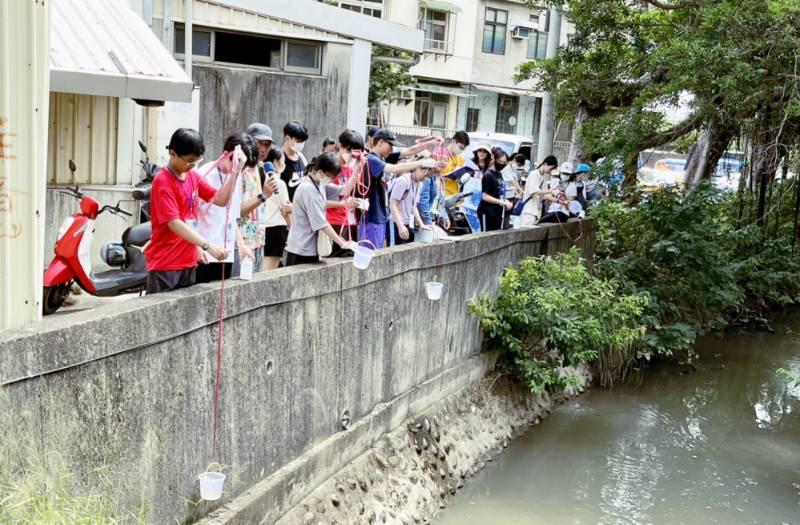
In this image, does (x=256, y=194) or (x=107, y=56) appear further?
(x=107, y=56)

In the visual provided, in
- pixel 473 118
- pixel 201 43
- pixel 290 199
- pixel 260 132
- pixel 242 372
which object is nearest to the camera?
pixel 242 372

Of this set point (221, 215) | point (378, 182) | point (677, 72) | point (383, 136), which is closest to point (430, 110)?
point (677, 72)

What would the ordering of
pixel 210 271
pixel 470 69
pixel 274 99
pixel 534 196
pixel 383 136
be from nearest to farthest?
1. pixel 210 271
2. pixel 383 136
3. pixel 534 196
4. pixel 274 99
5. pixel 470 69

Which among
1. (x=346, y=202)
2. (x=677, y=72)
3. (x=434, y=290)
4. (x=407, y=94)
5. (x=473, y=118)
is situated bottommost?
(x=434, y=290)

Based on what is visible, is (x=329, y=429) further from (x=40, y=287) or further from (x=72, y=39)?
(x=72, y=39)

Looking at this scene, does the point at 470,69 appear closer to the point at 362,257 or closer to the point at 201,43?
the point at 201,43

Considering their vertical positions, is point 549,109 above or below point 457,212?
above

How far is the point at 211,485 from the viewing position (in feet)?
15.3

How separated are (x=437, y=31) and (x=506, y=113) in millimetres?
4679

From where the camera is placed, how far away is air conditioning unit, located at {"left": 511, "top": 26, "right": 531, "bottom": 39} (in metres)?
32.5

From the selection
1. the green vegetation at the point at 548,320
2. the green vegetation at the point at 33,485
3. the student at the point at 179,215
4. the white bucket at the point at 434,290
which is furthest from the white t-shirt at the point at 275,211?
the green vegetation at the point at 33,485

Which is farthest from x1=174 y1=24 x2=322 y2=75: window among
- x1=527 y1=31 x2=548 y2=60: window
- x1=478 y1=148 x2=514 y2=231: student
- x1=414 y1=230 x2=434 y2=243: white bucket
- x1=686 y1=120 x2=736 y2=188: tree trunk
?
x1=527 y1=31 x2=548 y2=60: window

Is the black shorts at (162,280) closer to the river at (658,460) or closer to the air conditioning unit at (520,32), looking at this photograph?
the river at (658,460)

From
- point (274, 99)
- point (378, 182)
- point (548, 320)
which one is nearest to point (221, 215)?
point (378, 182)
